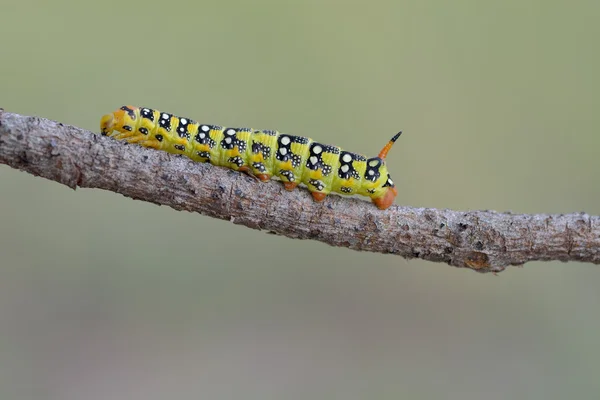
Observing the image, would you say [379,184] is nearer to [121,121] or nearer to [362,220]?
[362,220]

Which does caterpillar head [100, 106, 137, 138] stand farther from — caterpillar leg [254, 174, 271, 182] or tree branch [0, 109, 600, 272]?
caterpillar leg [254, 174, 271, 182]

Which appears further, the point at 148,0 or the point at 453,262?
the point at 148,0

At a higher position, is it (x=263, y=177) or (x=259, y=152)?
(x=259, y=152)

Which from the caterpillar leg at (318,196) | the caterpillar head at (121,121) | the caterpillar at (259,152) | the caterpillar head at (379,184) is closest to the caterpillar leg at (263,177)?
the caterpillar at (259,152)

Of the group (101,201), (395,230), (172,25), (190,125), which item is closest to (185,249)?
(101,201)

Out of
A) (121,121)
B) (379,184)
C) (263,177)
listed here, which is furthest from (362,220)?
(121,121)

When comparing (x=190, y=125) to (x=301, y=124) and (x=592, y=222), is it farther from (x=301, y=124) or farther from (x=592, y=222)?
(x=301, y=124)

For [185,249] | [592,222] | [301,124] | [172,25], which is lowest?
[185,249]

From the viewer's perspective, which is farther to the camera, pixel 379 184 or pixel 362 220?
pixel 379 184
